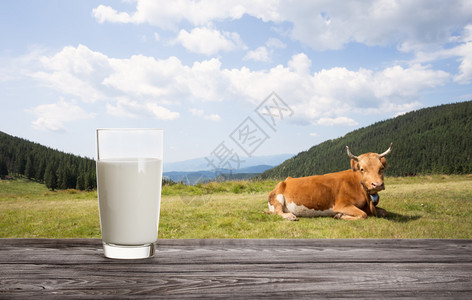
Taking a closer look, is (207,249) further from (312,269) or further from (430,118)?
(430,118)

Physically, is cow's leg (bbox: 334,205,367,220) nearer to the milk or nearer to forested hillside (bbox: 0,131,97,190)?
the milk

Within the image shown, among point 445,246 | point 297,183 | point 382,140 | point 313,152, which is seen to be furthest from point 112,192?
point 382,140

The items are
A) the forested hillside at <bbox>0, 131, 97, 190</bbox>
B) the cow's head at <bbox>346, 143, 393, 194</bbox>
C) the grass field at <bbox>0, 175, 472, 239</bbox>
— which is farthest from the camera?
the forested hillside at <bbox>0, 131, 97, 190</bbox>

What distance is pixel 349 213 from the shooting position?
6.25 metres

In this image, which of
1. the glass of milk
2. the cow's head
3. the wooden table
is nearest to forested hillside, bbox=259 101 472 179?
the cow's head

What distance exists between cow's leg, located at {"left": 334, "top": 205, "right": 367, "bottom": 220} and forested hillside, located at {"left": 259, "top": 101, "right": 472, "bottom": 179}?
1197 inches

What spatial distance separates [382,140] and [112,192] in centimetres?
8297

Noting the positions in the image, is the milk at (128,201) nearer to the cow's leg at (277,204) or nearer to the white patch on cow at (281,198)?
the cow's leg at (277,204)

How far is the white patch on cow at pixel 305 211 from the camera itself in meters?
6.48

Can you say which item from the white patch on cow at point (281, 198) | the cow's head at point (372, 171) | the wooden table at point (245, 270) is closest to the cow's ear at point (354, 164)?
the cow's head at point (372, 171)

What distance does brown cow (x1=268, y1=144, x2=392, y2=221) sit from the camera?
6.36 metres

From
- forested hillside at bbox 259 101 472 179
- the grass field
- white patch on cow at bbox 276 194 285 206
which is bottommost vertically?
the grass field

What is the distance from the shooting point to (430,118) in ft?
252

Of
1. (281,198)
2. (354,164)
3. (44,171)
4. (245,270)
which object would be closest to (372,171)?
(354,164)
